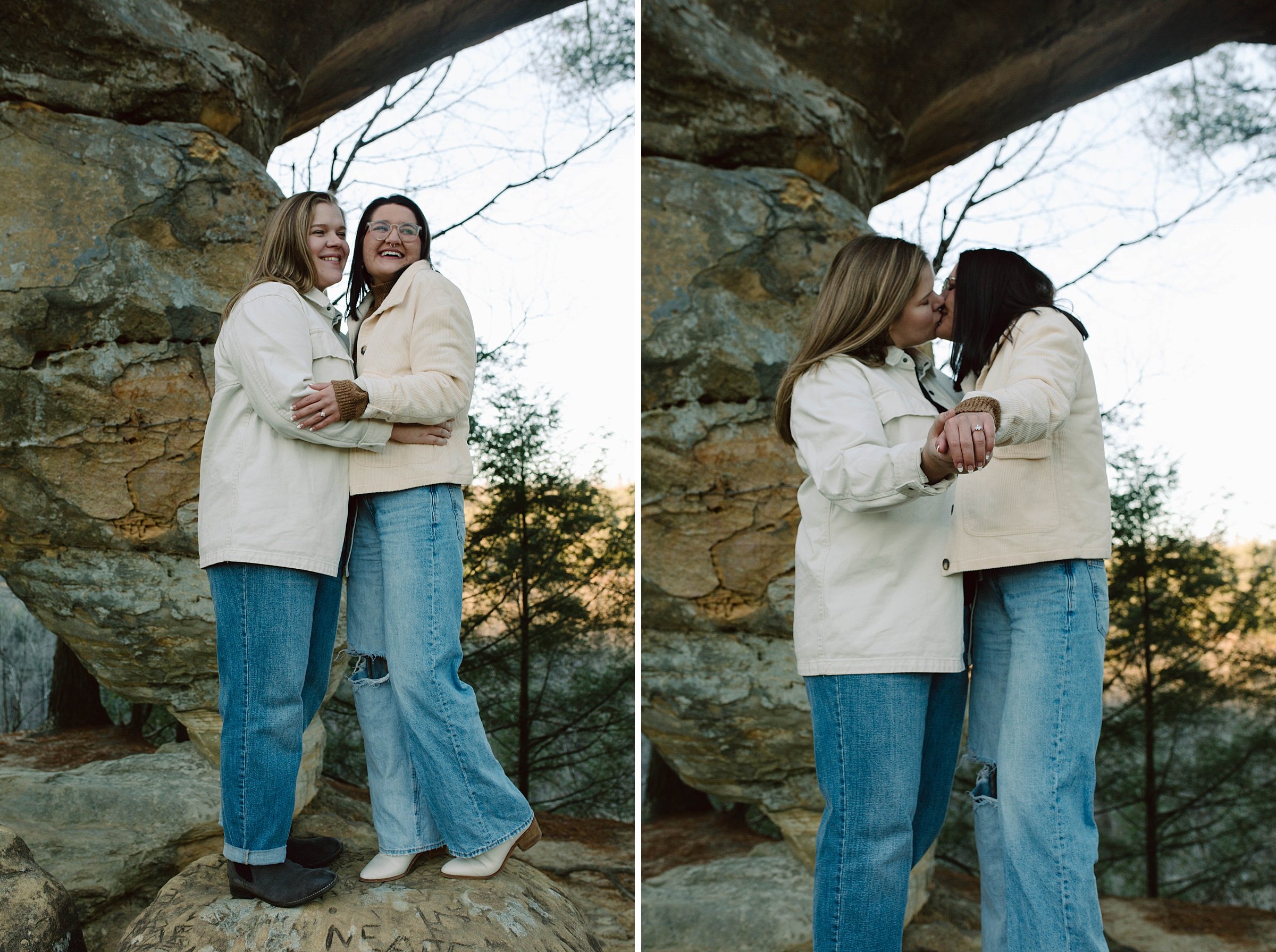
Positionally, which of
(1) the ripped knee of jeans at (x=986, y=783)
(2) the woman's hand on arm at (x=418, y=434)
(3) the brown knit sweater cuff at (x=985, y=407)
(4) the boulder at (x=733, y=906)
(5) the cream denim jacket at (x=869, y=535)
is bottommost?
(4) the boulder at (x=733, y=906)

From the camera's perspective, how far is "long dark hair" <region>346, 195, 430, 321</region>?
195 cm

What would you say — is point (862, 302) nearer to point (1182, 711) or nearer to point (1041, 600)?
point (1041, 600)

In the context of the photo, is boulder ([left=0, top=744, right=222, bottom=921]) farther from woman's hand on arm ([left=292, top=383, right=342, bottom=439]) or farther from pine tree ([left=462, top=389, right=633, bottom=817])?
woman's hand on arm ([left=292, top=383, right=342, bottom=439])

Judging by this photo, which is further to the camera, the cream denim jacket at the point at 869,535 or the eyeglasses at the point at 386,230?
the eyeglasses at the point at 386,230

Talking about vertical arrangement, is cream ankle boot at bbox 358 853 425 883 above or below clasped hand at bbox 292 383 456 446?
below

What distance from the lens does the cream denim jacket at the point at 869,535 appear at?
1.48 m

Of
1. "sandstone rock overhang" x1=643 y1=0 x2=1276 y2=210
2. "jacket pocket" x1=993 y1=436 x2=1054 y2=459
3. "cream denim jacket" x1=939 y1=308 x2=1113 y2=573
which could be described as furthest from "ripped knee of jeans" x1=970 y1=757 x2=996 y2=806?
"sandstone rock overhang" x1=643 y1=0 x2=1276 y2=210

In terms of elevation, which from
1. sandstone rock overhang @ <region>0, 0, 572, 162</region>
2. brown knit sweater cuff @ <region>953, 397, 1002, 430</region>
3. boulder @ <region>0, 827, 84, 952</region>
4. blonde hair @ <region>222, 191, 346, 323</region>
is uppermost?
sandstone rock overhang @ <region>0, 0, 572, 162</region>

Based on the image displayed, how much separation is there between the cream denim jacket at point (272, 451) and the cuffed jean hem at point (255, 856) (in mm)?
487

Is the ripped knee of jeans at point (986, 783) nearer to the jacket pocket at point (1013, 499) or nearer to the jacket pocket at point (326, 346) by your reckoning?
the jacket pocket at point (1013, 499)

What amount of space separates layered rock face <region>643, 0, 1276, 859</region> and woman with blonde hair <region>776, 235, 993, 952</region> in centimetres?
102

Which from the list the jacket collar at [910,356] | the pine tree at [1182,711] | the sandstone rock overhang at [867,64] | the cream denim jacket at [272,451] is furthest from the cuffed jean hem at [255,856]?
the pine tree at [1182,711]

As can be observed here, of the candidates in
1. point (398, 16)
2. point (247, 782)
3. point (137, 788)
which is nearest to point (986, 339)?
point (247, 782)

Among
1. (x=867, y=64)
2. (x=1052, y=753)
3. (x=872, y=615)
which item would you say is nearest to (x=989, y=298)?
(x=872, y=615)
